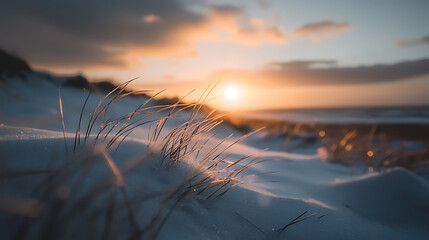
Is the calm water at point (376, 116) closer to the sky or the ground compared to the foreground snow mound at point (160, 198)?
closer to the ground

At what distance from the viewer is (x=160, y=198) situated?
769 millimetres

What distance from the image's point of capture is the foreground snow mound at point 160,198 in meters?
0.51

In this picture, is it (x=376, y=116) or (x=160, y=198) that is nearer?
(x=160, y=198)

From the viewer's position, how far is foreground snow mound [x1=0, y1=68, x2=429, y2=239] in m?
0.51

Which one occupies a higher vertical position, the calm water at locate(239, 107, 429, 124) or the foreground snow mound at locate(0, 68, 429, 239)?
the foreground snow mound at locate(0, 68, 429, 239)

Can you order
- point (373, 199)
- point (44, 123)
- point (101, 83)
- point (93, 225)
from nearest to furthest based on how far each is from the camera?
point (93, 225)
point (373, 199)
point (44, 123)
point (101, 83)

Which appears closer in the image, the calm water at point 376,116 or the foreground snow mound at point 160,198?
the foreground snow mound at point 160,198

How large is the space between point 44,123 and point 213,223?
1.62 meters

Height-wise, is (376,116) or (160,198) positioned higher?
(160,198)

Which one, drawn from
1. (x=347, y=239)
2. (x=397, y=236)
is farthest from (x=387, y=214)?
(x=347, y=239)

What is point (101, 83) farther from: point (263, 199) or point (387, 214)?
point (387, 214)

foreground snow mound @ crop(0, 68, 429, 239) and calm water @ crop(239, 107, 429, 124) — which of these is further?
calm water @ crop(239, 107, 429, 124)

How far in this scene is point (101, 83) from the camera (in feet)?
14.8

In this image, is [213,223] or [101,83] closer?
[213,223]
